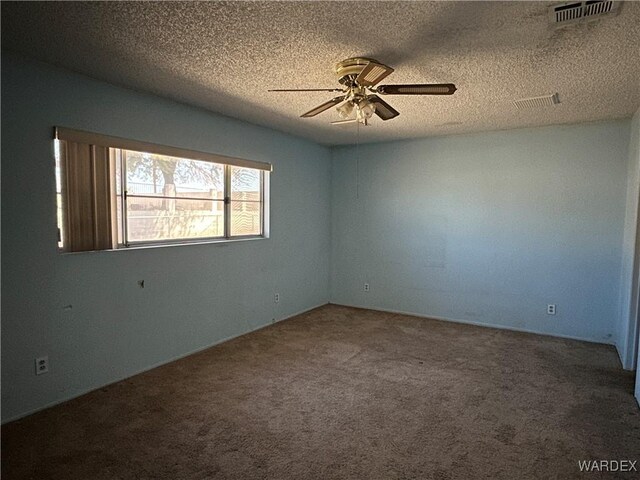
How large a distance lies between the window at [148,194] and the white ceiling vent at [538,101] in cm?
265

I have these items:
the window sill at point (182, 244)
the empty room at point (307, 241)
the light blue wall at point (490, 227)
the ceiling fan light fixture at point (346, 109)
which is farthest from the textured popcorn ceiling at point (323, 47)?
the window sill at point (182, 244)

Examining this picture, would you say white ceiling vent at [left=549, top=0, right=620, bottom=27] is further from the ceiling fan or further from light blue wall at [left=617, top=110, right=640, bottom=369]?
light blue wall at [left=617, top=110, right=640, bottom=369]

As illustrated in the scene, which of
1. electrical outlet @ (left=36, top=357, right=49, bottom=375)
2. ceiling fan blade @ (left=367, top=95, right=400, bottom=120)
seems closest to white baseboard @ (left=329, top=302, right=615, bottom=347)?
ceiling fan blade @ (left=367, top=95, right=400, bottom=120)

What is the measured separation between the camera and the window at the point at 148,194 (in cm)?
274

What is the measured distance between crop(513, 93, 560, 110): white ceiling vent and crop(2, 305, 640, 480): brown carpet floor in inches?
92.5

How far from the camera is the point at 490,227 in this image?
459 centimetres

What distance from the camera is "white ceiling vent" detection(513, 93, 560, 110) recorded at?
316cm

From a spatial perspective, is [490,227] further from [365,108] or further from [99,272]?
[99,272]

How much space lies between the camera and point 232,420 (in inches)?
97.3

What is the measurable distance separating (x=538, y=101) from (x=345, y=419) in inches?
120

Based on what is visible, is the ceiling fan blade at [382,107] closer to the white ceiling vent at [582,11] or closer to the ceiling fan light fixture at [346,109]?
the ceiling fan light fixture at [346,109]

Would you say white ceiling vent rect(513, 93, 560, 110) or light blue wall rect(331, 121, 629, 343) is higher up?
white ceiling vent rect(513, 93, 560, 110)

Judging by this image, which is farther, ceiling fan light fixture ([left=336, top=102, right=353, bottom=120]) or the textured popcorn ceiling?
ceiling fan light fixture ([left=336, top=102, right=353, bottom=120])

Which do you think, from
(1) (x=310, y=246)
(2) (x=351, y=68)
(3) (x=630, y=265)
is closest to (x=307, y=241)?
(1) (x=310, y=246)
